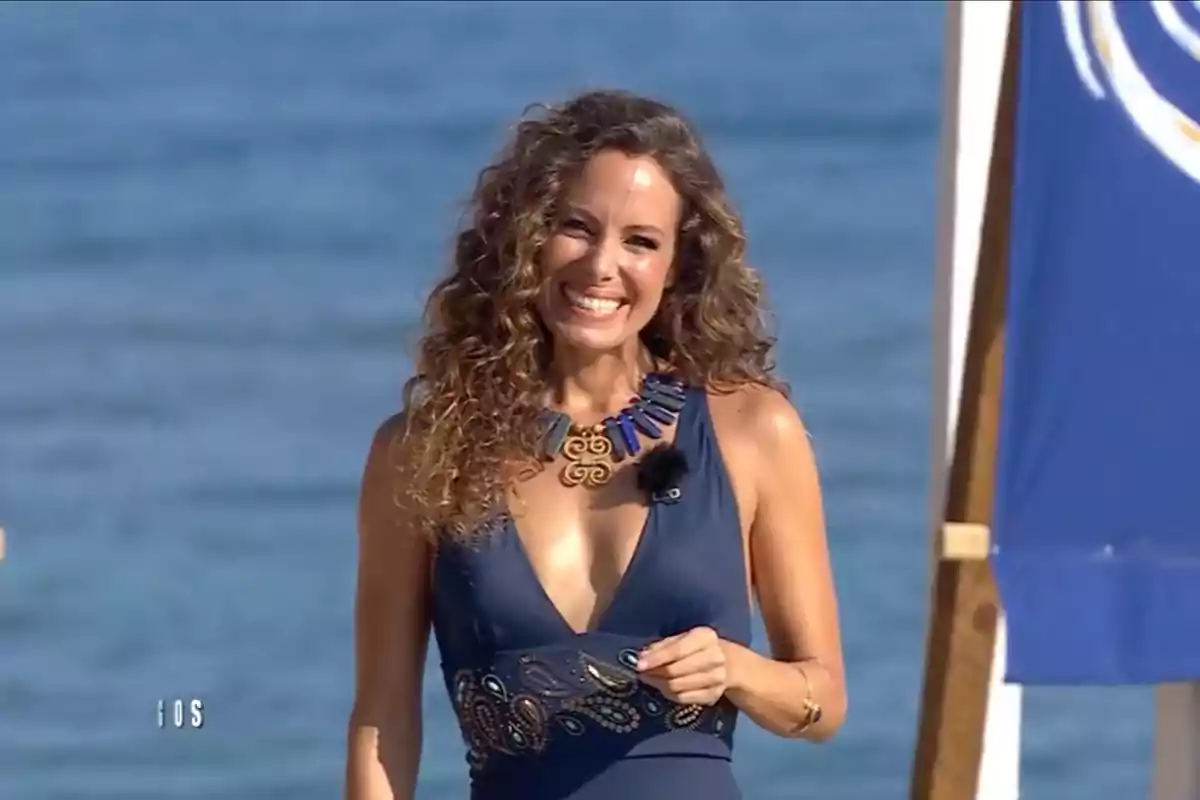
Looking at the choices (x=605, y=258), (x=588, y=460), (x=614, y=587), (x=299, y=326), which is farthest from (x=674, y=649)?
(x=299, y=326)

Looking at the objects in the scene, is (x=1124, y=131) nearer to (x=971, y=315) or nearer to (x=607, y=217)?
(x=971, y=315)

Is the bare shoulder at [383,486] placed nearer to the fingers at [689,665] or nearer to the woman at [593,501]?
the woman at [593,501]

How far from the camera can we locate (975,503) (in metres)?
2.18

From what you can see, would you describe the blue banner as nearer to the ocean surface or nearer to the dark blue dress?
the dark blue dress

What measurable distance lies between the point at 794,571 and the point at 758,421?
0.14 metres

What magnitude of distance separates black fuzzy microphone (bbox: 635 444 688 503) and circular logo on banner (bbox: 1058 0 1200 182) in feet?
1.63

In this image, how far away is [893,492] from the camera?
5172 millimetres

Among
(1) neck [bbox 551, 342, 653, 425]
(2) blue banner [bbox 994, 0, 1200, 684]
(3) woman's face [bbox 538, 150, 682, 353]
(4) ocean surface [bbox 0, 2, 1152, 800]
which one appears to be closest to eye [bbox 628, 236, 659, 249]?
(3) woman's face [bbox 538, 150, 682, 353]

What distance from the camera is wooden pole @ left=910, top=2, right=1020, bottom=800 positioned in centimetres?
217

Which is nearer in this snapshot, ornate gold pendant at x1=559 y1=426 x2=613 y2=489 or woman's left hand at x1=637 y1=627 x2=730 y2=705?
woman's left hand at x1=637 y1=627 x2=730 y2=705

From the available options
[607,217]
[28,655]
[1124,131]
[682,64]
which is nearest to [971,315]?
[1124,131]

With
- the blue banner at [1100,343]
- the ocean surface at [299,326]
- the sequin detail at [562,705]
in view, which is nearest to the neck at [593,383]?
the sequin detail at [562,705]

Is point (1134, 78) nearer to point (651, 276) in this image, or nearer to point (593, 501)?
point (651, 276)

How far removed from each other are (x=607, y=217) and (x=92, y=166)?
3710mm
